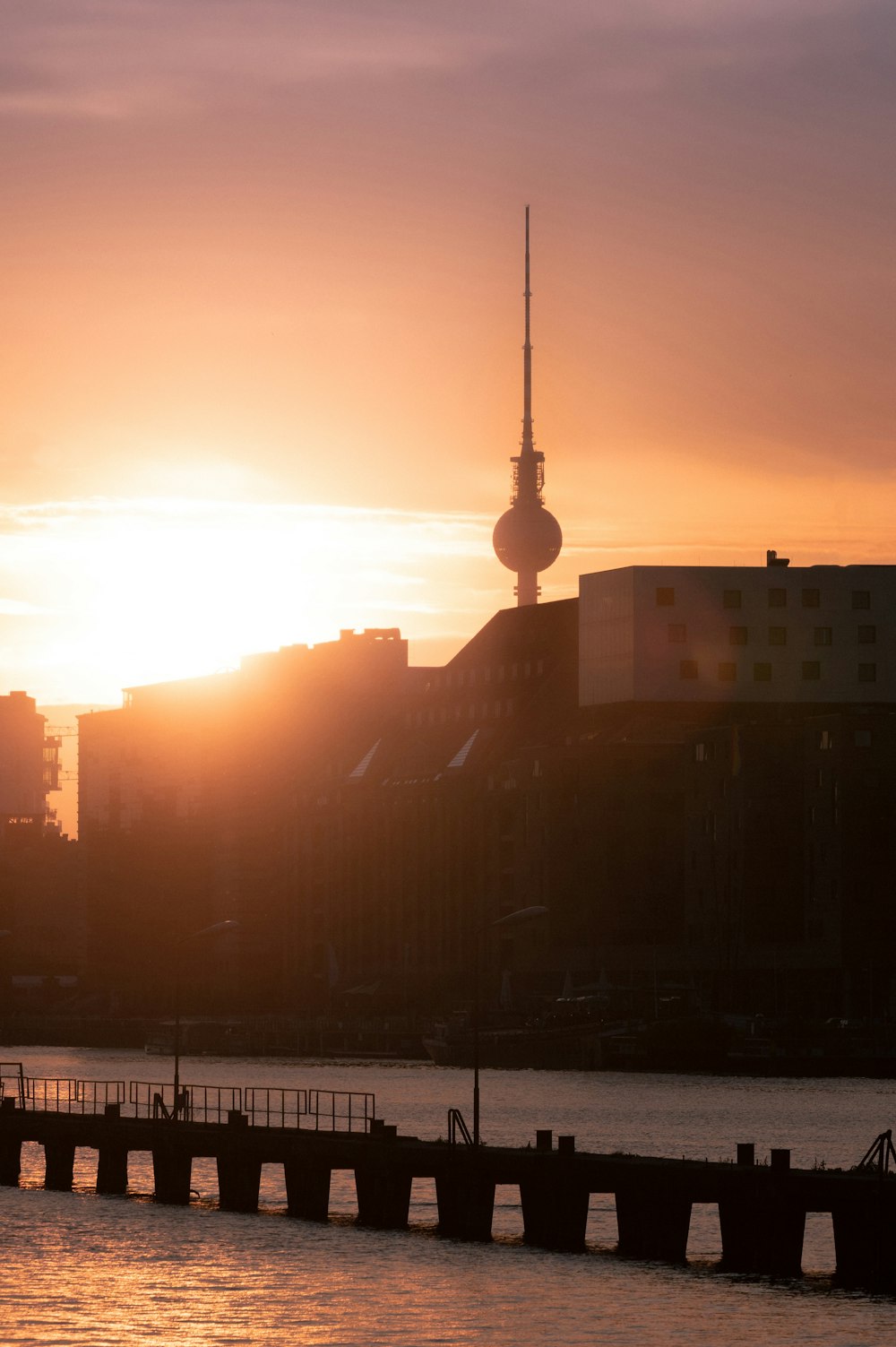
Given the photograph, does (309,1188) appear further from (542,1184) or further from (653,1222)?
(653,1222)

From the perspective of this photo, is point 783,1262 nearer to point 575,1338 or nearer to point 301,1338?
point 575,1338

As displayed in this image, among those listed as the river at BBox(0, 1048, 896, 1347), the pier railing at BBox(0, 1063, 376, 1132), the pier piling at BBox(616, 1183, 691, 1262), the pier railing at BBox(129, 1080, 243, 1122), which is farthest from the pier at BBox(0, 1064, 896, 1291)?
the pier railing at BBox(0, 1063, 376, 1132)

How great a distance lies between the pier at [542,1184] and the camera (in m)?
69.4

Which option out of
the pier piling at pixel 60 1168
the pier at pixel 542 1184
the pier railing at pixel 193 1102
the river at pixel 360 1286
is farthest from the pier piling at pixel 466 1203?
the pier piling at pixel 60 1168

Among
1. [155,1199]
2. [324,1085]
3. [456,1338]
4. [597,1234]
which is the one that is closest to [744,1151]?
[456,1338]

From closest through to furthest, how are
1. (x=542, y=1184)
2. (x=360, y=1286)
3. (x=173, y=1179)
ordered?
(x=542, y=1184) < (x=360, y=1286) < (x=173, y=1179)

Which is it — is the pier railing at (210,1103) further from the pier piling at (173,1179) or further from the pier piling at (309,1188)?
the pier piling at (309,1188)

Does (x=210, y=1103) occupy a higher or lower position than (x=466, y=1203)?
higher

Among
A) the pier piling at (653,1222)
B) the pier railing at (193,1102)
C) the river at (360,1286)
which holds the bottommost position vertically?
the river at (360,1286)

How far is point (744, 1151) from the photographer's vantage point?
7269cm

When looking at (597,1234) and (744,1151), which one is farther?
(597,1234)

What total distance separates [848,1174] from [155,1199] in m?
33.8

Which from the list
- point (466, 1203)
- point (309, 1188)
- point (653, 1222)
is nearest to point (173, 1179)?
point (309, 1188)

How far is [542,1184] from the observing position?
3046 inches
